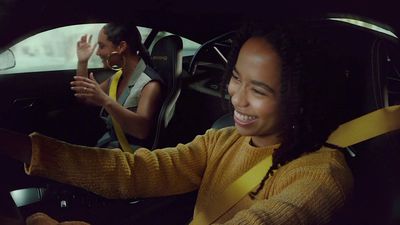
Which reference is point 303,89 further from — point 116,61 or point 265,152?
point 116,61

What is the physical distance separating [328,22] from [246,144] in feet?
1.00

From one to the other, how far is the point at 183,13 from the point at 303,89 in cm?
51

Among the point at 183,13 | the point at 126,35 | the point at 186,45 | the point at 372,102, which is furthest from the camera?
the point at 186,45

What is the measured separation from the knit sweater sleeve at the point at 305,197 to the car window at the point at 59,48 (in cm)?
66

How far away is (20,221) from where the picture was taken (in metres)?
0.76

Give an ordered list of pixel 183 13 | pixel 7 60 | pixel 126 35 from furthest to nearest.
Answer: pixel 126 35 < pixel 183 13 < pixel 7 60

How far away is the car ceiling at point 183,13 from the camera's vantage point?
0.90 metres

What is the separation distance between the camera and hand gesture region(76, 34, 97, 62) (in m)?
1.32

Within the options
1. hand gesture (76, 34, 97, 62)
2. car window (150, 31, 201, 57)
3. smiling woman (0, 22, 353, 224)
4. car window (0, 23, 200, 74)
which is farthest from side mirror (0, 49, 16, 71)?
car window (150, 31, 201, 57)

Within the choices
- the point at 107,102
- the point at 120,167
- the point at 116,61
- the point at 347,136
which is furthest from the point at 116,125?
the point at 347,136

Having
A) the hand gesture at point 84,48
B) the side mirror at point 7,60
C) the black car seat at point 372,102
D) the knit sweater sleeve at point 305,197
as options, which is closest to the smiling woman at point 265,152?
the knit sweater sleeve at point 305,197

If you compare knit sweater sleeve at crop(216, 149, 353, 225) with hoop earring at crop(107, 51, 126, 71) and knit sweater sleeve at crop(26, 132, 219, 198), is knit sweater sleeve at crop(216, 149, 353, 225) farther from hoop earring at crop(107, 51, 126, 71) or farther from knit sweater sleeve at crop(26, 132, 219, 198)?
hoop earring at crop(107, 51, 126, 71)

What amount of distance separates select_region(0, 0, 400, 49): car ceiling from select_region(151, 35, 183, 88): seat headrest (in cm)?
11

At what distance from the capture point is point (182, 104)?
1.58 metres
